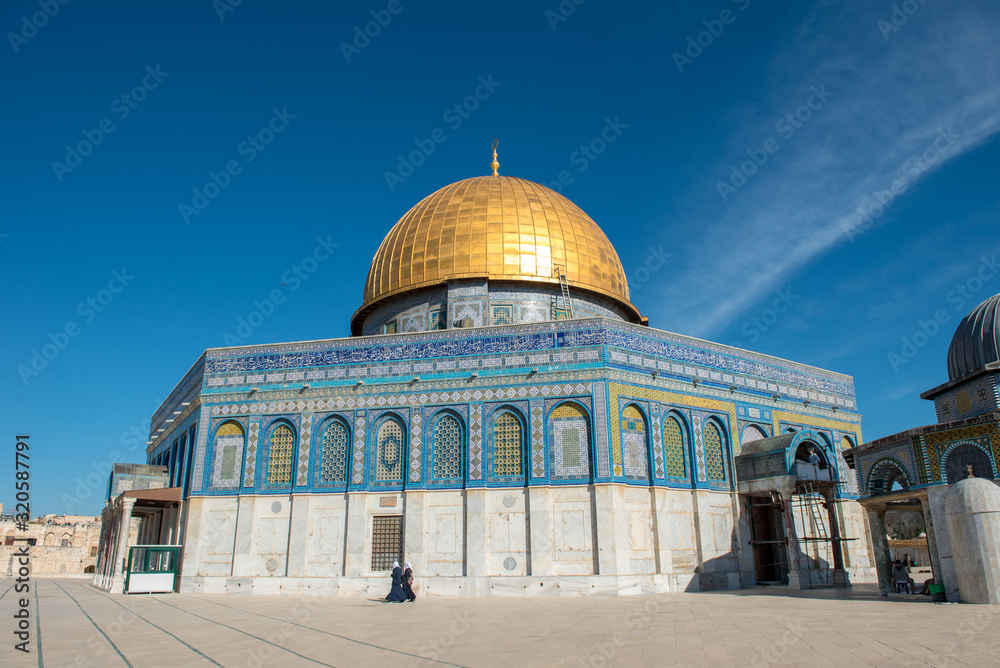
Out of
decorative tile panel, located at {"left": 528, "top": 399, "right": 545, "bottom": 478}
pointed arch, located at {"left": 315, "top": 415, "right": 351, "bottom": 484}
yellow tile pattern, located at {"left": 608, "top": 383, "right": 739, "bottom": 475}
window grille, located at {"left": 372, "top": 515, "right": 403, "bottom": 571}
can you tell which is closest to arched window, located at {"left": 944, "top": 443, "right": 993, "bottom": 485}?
yellow tile pattern, located at {"left": 608, "top": 383, "right": 739, "bottom": 475}

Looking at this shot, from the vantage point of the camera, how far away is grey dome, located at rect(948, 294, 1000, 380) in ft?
66.4

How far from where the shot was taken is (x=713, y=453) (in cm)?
1812

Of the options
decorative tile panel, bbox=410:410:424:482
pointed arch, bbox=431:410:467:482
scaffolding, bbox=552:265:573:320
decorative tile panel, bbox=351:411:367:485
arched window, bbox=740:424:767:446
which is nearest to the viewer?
pointed arch, bbox=431:410:467:482

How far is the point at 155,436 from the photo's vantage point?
25562mm

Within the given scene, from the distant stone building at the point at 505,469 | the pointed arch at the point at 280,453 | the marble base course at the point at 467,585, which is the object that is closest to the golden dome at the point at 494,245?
the distant stone building at the point at 505,469

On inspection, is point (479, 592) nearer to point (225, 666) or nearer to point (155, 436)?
point (225, 666)

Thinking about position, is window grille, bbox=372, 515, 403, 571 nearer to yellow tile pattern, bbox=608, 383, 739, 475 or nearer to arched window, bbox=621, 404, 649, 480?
yellow tile pattern, bbox=608, 383, 739, 475

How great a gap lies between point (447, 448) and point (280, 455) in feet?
14.1

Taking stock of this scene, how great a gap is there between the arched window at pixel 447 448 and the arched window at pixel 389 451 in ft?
2.94

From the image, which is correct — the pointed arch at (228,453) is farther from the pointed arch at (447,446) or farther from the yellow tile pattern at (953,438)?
the yellow tile pattern at (953,438)

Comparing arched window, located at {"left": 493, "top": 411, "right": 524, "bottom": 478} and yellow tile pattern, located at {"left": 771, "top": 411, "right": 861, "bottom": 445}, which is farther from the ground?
yellow tile pattern, located at {"left": 771, "top": 411, "right": 861, "bottom": 445}

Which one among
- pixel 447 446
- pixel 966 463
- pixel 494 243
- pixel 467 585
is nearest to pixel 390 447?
pixel 447 446

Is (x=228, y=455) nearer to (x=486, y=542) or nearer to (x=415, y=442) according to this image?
(x=415, y=442)

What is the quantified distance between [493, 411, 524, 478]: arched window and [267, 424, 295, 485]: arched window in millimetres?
5172
